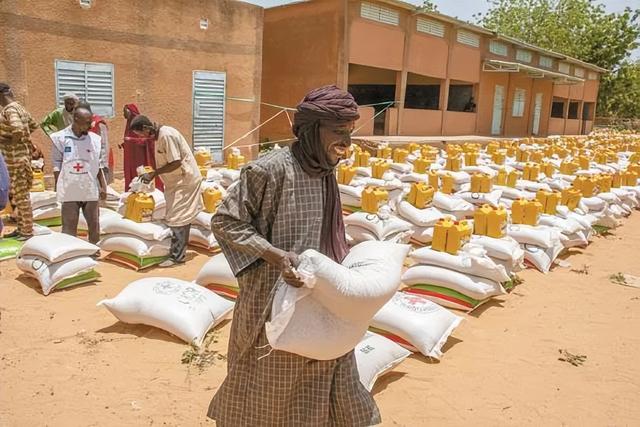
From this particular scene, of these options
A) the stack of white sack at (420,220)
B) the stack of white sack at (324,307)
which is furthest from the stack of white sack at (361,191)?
the stack of white sack at (324,307)

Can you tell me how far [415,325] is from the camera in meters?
3.55

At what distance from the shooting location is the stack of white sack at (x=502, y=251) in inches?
191

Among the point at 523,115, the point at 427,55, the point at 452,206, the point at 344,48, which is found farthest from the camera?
the point at 523,115

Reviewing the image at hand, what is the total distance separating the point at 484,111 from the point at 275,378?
19.2 m

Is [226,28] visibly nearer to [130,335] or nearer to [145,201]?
[145,201]

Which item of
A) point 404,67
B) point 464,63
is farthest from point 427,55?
point 464,63

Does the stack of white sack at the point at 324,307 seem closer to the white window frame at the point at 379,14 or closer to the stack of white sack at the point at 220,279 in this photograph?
the stack of white sack at the point at 220,279

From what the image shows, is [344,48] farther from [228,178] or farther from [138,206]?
[138,206]

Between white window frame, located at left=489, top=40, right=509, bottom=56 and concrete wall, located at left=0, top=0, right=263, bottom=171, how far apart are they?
35.0ft

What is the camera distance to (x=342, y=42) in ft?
44.7

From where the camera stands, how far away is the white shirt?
483 cm

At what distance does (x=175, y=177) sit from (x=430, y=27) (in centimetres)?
1327

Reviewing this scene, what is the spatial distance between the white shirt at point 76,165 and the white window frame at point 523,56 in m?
19.6

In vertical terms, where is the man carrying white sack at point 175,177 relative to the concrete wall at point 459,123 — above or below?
below
